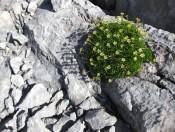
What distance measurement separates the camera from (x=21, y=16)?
821 cm

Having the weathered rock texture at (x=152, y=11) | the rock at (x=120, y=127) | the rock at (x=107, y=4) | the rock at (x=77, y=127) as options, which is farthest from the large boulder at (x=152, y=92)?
the rock at (x=107, y=4)

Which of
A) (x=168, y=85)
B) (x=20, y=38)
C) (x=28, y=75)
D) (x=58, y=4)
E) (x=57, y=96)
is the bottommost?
(x=57, y=96)

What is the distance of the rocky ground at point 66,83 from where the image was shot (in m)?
6.32

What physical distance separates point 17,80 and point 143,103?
3051 millimetres

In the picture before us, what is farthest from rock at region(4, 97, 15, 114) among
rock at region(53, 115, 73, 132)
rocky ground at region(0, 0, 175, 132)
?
rock at region(53, 115, 73, 132)

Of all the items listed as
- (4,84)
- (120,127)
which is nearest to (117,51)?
(120,127)

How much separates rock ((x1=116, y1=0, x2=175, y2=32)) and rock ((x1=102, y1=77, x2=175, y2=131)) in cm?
285

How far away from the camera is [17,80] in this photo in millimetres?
7148

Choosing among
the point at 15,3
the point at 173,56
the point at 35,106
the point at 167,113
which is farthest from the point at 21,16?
the point at 167,113

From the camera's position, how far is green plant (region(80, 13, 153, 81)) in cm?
644

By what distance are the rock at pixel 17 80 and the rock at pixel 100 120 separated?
6.20ft

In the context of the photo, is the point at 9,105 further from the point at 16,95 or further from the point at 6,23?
the point at 6,23

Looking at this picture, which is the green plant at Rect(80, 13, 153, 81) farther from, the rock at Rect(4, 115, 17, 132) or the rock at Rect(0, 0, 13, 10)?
the rock at Rect(0, 0, 13, 10)

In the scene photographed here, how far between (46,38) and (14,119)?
2.22 meters
